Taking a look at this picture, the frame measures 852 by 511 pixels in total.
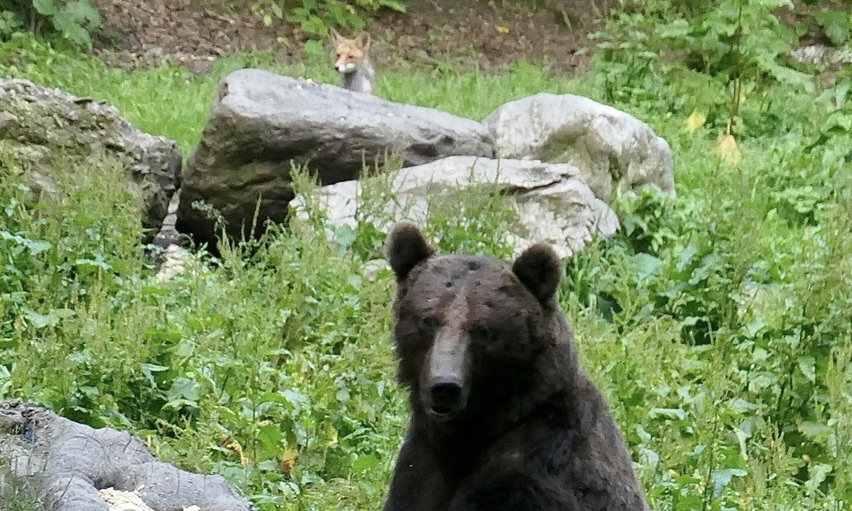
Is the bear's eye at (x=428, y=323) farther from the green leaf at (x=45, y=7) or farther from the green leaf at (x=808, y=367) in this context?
the green leaf at (x=45, y=7)

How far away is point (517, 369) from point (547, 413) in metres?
0.18

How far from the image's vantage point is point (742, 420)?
6156mm

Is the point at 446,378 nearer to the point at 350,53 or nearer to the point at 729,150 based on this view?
the point at 729,150

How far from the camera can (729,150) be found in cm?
1138

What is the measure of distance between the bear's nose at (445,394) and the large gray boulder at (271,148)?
5292mm

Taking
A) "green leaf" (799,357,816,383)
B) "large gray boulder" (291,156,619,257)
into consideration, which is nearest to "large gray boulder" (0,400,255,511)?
"green leaf" (799,357,816,383)

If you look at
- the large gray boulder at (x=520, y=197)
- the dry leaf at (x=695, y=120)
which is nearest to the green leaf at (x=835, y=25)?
the dry leaf at (x=695, y=120)

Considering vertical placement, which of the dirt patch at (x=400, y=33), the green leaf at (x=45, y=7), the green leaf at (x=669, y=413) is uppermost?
the green leaf at (x=669, y=413)

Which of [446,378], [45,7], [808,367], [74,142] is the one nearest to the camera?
[446,378]

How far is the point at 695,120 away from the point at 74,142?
21.1ft

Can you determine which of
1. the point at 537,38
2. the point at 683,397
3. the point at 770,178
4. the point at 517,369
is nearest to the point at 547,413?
the point at 517,369

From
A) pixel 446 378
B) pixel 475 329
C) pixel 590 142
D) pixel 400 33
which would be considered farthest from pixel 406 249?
pixel 400 33

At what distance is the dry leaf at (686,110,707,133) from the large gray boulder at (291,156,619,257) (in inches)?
159

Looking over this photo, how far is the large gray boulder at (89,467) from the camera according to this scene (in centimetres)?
360
